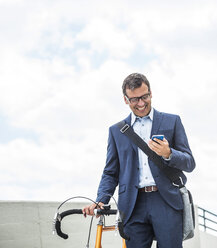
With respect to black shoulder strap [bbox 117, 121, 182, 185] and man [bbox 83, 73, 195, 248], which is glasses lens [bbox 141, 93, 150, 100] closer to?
man [bbox 83, 73, 195, 248]

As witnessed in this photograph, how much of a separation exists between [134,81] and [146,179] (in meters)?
0.65

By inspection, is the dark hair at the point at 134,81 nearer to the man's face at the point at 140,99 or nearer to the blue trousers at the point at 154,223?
the man's face at the point at 140,99

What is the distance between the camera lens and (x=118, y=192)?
8.08 feet

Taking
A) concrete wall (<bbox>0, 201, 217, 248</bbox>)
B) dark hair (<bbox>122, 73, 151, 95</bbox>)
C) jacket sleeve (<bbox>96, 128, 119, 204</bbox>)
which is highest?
dark hair (<bbox>122, 73, 151, 95</bbox>)

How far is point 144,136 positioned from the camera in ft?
8.19

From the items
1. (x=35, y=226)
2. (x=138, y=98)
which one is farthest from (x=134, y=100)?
(x=35, y=226)

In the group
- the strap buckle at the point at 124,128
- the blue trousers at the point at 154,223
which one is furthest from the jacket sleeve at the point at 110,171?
the blue trousers at the point at 154,223

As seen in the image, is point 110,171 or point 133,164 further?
point 110,171

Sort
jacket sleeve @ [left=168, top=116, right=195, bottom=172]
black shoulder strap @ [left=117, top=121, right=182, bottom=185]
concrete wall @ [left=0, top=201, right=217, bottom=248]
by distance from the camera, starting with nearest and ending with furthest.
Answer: jacket sleeve @ [left=168, top=116, right=195, bottom=172] → black shoulder strap @ [left=117, top=121, right=182, bottom=185] → concrete wall @ [left=0, top=201, right=217, bottom=248]

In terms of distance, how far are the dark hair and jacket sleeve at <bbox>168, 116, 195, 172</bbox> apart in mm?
349

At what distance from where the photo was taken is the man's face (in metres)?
2.35

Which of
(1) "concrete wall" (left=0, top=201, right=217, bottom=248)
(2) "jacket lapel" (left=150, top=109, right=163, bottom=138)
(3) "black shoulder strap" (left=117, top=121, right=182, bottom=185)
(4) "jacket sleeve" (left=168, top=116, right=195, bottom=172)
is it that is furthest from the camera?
(1) "concrete wall" (left=0, top=201, right=217, bottom=248)

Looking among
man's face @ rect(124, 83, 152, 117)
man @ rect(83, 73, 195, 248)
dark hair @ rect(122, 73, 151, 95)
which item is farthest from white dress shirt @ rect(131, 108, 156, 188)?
dark hair @ rect(122, 73, 151, 95)

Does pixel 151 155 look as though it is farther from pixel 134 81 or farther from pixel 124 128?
pixel 134 81
